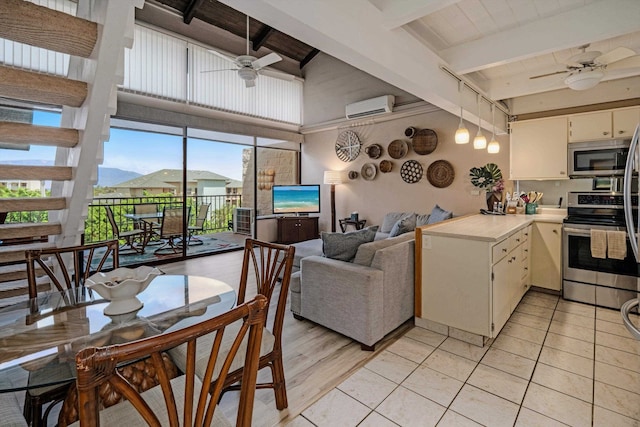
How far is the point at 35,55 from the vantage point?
389 centimetres

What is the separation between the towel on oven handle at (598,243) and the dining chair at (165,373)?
373 cm

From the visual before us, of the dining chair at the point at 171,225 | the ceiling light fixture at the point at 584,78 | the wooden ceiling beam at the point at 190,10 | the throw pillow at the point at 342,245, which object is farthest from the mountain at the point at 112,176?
the ceiling light fixture at the point at 584,78

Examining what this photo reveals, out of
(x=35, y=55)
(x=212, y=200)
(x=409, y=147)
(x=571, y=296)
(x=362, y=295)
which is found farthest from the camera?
(x=212, y=200)

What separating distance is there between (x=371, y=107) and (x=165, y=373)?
18.3 feet

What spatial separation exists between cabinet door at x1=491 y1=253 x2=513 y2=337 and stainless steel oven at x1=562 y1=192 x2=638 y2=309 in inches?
44.3

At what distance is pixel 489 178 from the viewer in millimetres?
4332

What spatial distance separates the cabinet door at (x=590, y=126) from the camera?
353cm

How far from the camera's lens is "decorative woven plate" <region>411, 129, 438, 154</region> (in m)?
5.20

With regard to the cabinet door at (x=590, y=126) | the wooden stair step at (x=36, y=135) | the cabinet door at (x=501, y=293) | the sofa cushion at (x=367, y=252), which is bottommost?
the cabinet door at (x=501, y=293)

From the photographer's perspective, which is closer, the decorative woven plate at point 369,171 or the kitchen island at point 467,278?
the kitchen island at point 467,278

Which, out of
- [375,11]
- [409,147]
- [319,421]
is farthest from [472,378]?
[409,147]

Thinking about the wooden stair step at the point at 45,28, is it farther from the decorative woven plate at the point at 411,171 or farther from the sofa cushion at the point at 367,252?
the decorative woven plate at the point at 411,171

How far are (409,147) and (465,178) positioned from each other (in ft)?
3.74

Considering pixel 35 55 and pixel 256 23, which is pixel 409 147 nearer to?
pixel 256 23
